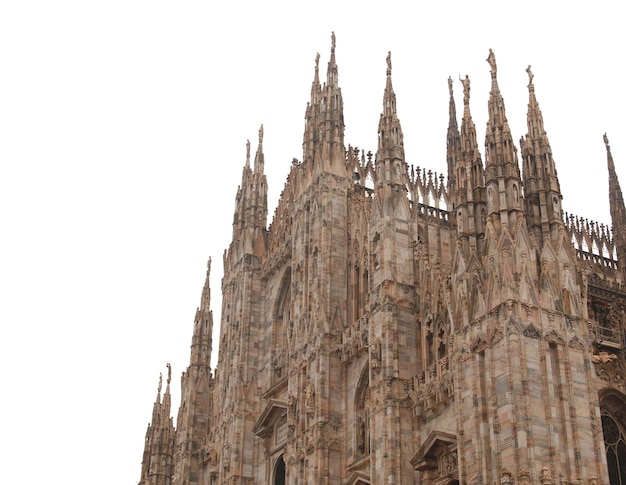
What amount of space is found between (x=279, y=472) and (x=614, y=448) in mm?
15477

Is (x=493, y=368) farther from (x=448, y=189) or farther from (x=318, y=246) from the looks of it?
(x=448, y=189)

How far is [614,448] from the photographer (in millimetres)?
30391

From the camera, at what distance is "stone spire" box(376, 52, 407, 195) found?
36344mm

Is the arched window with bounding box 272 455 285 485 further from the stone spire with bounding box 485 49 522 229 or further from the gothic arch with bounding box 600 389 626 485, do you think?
the stone spire with bounding box 485 49 522 229

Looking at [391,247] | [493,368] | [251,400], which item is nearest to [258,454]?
[251,400]

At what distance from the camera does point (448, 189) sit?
42469 millimetres

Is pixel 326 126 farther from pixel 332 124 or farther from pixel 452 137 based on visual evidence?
pixel 452 137

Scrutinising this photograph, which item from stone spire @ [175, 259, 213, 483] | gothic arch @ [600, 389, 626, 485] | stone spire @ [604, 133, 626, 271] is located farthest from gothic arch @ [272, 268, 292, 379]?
gothic arch @ [600, 389, 626, 485]

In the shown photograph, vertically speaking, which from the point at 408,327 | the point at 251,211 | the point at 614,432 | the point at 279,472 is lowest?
the point at 614,432

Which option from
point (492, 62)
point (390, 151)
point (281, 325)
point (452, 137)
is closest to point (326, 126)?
point (390, 151)

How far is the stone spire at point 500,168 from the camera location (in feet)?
93.1

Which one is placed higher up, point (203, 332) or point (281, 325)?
point (203, 332)

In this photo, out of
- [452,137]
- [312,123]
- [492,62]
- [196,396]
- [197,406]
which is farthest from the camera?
[196,396]

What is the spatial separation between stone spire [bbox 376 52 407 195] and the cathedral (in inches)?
3.1
